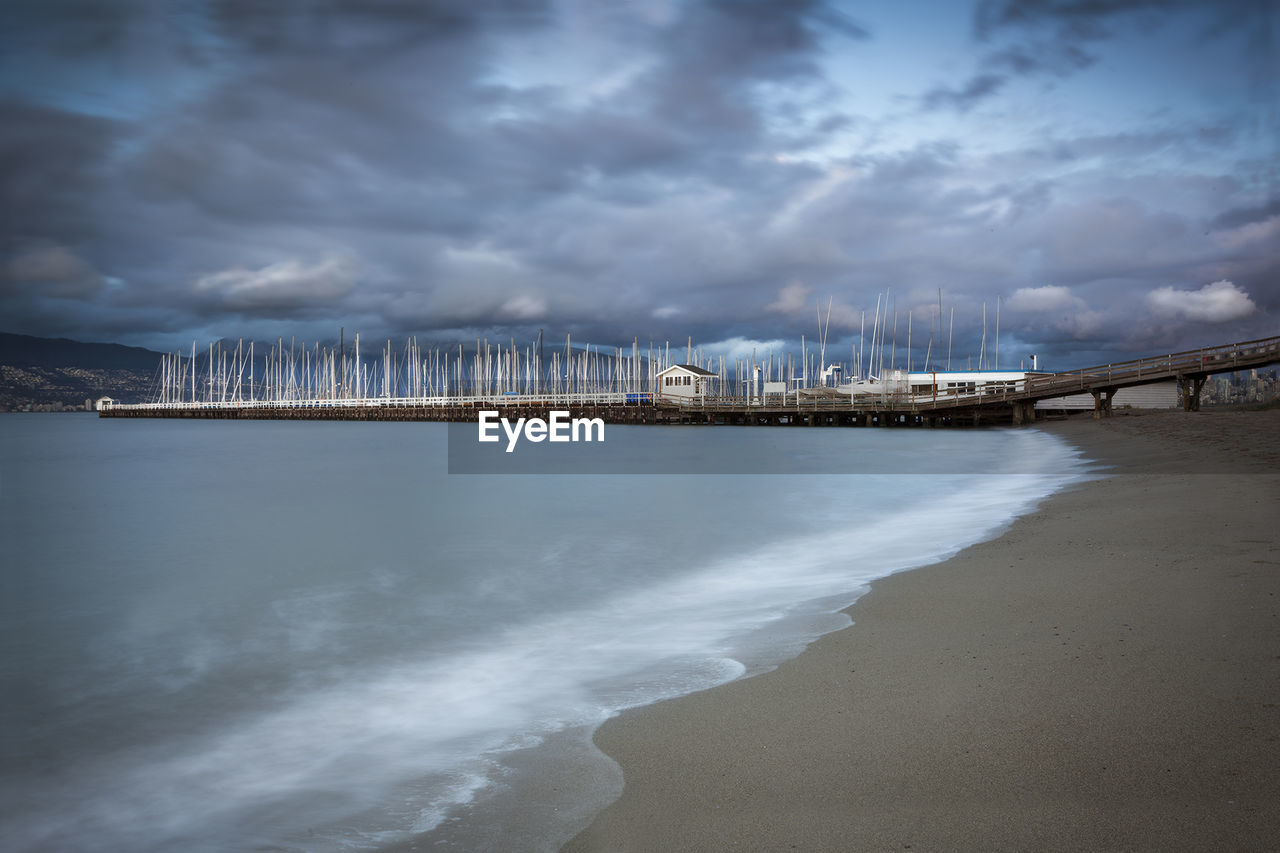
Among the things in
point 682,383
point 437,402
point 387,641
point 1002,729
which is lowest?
point 387,641

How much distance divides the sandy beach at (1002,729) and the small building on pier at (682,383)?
79490 millimetres

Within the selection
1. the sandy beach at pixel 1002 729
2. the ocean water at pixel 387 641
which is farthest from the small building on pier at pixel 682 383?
the sandy beach at pixel 1002 729

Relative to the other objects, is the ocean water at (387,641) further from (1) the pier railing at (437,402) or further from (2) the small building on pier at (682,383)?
(1) the pier railing at (437,402)

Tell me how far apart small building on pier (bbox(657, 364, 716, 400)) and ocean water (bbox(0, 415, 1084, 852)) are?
68121mm

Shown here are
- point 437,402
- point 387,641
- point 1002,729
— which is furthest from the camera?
point 437,402

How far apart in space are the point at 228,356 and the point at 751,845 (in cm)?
14928

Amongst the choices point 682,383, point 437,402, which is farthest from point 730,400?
point 437,402

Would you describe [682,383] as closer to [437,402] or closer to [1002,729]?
[437,402]

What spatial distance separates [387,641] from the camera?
24.1 ft

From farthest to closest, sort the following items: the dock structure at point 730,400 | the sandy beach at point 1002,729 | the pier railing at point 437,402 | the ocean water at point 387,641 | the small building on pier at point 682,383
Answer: the pier railing at point 437,402 < the small building on pier at point 682,383 < the dock structure at point 730,400 < the ocean water at point 387,641 < the sandy beach at point 1002,729

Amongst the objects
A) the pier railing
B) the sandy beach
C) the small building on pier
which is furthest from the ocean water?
the pier railing

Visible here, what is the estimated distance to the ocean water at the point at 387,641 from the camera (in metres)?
3.98

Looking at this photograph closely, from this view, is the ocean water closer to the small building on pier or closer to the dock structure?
the dock structure

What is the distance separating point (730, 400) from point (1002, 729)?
73.2 metres
